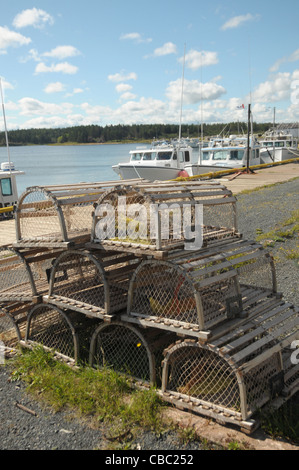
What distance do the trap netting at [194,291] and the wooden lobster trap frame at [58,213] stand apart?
0.76 metres

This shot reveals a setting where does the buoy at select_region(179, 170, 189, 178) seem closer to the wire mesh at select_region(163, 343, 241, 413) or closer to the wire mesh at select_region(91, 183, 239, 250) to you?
the wire mesh at select_region(91, 183, 239, 250)

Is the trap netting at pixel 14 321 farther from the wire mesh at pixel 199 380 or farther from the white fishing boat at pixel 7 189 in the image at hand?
the white fishing boat at pixel 7 189

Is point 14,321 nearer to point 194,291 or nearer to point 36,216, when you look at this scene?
point 36,216

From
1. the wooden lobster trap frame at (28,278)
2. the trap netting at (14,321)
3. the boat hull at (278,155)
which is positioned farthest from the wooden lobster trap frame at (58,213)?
the boat hull at (278,155)

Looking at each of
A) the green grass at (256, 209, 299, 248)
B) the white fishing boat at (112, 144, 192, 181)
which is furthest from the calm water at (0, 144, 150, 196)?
the green grass at (256, 209, 299, 248)

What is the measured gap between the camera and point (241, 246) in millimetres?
4141

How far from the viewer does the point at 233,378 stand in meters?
3.54

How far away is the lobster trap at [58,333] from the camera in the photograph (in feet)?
13.9

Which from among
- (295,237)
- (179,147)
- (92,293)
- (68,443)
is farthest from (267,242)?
(179,147)

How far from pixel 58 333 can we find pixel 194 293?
6.77 feet

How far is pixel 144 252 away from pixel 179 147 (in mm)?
20819

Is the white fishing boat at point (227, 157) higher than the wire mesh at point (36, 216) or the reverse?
the reverse

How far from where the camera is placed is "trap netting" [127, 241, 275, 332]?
11.1 feet

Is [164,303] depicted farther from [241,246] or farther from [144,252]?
[241,246]
